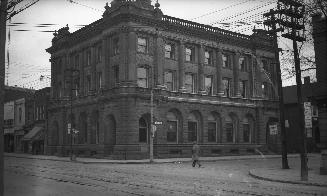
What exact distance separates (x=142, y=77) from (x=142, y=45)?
3398mm

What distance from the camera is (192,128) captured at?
46.2 metres

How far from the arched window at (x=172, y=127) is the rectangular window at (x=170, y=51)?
6.40 m

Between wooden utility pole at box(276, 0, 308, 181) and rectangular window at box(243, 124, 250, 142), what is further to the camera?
rectangular window at box(243, 124, 250, 142)

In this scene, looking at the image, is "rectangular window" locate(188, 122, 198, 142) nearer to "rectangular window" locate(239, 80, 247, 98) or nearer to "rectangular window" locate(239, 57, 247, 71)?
"rectangular window" locate(239, 80, 247, 98)

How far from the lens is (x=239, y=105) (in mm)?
50531

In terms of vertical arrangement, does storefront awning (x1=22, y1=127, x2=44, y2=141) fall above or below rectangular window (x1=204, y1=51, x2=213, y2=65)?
below

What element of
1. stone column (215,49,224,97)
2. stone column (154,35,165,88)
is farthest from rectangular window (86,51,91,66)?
stone column (215,49,224,97)

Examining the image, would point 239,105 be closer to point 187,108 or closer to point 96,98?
point 187,108

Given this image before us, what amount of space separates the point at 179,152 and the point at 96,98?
1091cm

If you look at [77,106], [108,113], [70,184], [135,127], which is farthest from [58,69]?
[70,184]

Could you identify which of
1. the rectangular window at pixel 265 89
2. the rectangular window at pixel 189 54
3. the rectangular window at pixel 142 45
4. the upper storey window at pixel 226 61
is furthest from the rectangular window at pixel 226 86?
the rectangular window at pixel 142 45

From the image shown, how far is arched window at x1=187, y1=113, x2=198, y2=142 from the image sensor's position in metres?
45.8

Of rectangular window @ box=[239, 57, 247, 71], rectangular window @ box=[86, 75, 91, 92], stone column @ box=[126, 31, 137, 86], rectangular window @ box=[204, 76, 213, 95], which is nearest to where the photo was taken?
stone column @ box=[126, 31, 137, 86]

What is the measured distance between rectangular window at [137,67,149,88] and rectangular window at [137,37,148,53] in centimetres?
196
